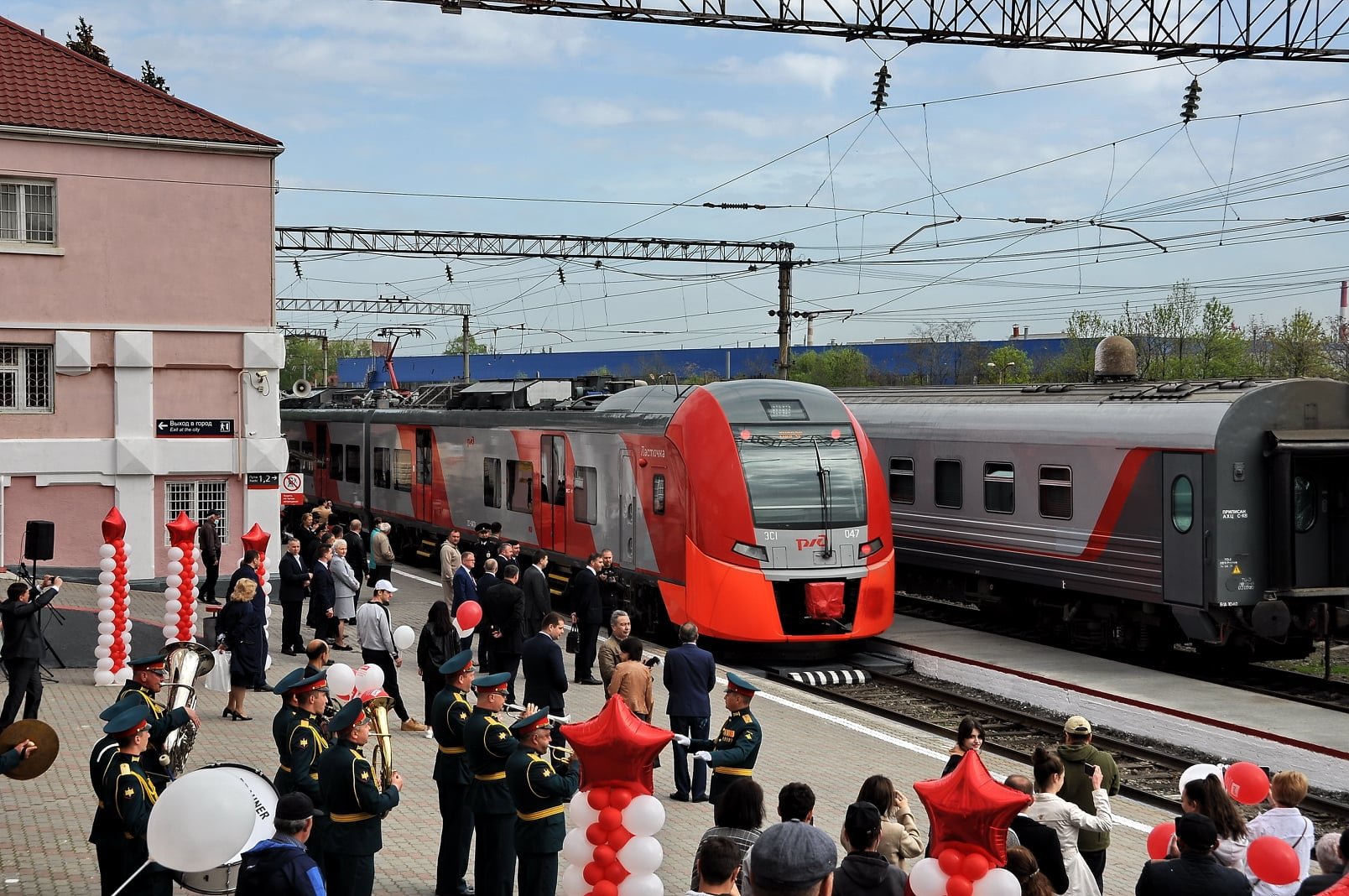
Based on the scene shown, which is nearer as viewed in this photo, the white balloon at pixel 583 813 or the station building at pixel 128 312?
the white balloon at pixel 583 813

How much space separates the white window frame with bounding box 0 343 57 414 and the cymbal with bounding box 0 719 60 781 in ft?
54.2

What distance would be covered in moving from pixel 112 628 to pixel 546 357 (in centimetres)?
7717

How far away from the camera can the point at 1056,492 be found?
803 inches

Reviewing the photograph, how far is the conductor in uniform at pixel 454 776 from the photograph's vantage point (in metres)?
9.56

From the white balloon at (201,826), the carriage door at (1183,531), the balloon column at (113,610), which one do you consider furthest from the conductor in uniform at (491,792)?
the carriage door at (1183,531)

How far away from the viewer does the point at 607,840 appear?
23.5 ft

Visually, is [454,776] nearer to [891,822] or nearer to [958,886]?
[891,822]

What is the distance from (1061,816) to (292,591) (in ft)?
41.6

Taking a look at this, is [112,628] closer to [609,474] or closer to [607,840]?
[609,474]

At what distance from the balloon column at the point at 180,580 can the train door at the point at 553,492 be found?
24.4ft

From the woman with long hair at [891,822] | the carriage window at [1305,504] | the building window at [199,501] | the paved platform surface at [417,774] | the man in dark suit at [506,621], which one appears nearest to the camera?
the woman with long hair at [891,822]

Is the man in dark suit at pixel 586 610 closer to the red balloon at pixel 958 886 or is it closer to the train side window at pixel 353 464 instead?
the red balloon at pixel 958 886

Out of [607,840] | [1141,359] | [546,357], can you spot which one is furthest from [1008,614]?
[546,357]

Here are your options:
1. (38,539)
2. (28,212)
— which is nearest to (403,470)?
(28,212)
